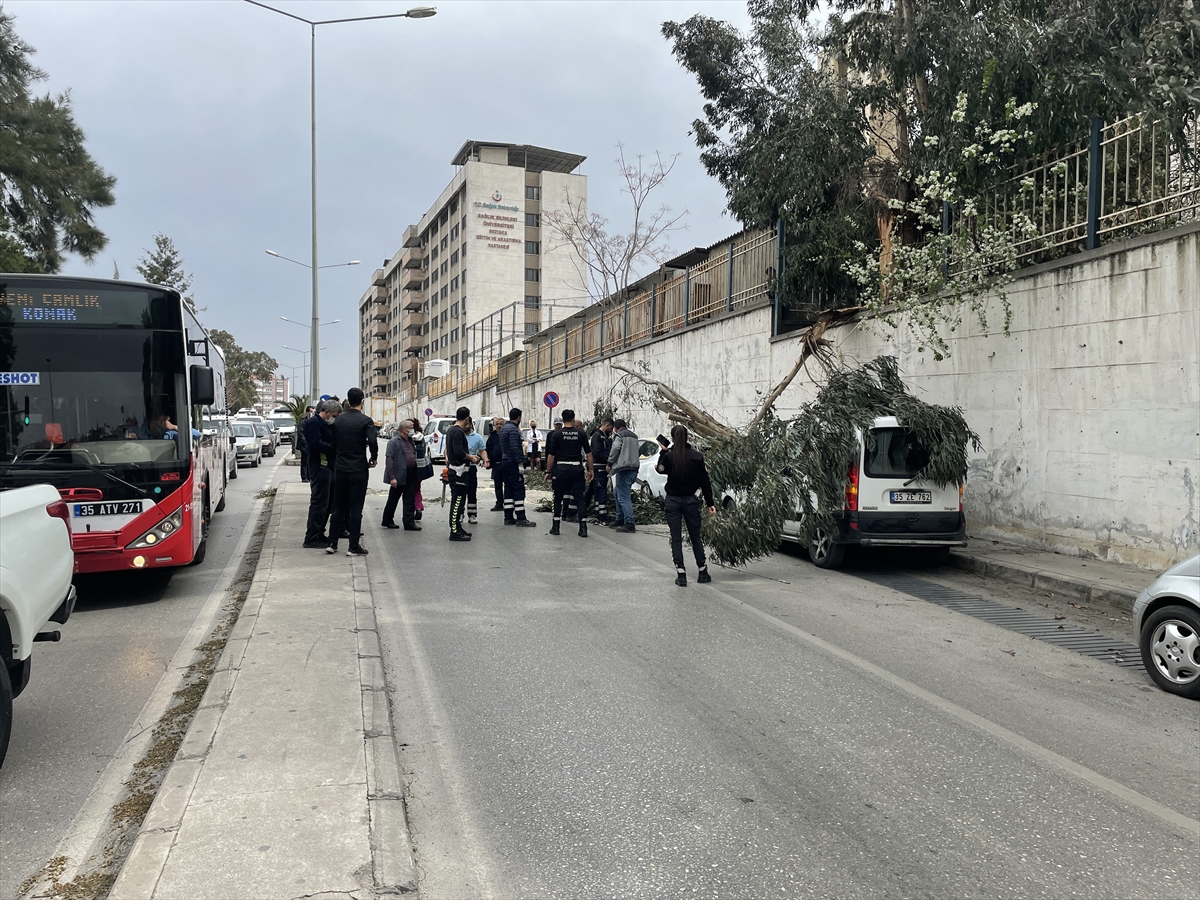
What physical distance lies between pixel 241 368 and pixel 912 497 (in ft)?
289

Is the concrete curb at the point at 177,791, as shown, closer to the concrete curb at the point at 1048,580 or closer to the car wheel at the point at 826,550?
the car wheel at the point at 826,550

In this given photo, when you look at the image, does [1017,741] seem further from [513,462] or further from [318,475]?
[513,462]

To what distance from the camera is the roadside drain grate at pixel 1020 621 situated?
695 centimetres

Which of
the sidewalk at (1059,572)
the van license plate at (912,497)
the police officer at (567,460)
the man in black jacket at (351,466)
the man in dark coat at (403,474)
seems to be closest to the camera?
the sidewalk at (1059,572)

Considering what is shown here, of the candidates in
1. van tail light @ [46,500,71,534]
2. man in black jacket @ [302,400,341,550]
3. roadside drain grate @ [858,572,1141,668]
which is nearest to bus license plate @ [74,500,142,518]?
man in black jacket @ [302,400,341,550]

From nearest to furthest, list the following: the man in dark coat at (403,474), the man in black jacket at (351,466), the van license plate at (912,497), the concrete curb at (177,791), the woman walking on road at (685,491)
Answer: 1. the concrete curb at (177,791)
2. the woman walking on road at (685,491)
3. the man in black jacket at (351,466)
4. the van license plate at (912,497)
5. the man in dark coat at (403,474)

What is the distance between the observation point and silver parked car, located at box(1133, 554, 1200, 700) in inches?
223

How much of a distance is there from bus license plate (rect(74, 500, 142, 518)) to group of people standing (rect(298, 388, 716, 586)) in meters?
2.52

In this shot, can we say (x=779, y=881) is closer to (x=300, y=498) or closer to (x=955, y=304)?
(x=955, y=304)

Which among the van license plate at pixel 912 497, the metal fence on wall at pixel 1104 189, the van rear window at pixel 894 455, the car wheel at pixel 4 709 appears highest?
the metal fence on wall at pixel 1104 189

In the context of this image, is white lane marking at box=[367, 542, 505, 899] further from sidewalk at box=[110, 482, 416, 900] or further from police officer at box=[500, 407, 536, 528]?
police officer at box=[500, 407, 536, 528]

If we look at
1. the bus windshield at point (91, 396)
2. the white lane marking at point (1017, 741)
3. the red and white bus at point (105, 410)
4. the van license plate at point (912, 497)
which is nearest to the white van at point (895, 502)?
the van license plate at point (912, 497)

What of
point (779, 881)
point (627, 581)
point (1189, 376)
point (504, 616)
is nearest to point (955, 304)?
point (1189, 376)

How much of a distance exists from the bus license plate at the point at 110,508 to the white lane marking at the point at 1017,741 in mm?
5685
